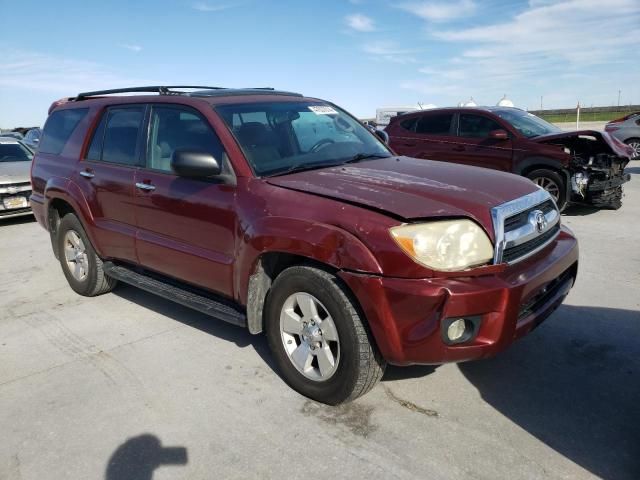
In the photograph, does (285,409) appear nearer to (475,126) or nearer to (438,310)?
(438,310)

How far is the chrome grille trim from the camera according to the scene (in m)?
2.71

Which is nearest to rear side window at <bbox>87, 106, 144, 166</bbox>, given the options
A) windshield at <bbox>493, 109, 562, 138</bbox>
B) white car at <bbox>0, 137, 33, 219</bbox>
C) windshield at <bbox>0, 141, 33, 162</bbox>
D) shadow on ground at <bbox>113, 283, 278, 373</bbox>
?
shadow on ground at <bbox>113, 283, 278, 373</bbox>

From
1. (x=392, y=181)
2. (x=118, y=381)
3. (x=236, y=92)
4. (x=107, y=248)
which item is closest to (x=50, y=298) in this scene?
(x=107, y=248)

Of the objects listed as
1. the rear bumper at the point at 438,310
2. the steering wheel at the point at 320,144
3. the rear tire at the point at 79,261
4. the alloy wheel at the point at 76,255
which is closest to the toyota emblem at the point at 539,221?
the rear bumper at the point at 438,310

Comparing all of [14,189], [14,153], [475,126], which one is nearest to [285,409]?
[475,126]

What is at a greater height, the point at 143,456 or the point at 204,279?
the point at 204,279

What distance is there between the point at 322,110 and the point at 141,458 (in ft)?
9.46

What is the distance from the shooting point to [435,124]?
9.65 metres

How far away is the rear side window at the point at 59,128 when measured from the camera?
16.5ft

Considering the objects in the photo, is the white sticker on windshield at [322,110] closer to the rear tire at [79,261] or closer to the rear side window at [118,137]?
the rear side window at [118,137]

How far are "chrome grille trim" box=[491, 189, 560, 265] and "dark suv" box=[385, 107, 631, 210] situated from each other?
205 inches

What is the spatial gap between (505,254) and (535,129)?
6.94 meters

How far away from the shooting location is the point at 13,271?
6.27m

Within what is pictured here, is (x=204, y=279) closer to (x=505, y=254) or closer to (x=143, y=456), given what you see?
(x=143, y=456)
